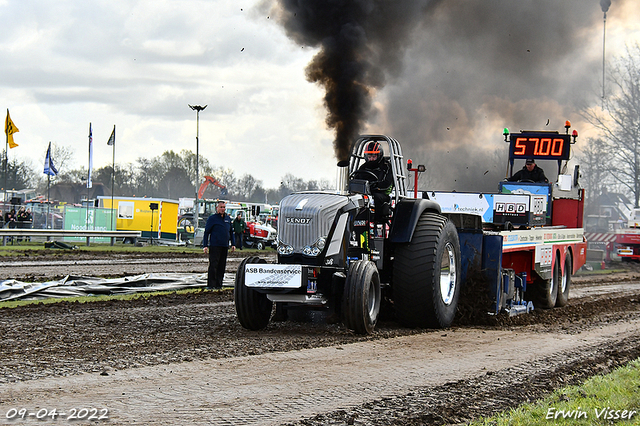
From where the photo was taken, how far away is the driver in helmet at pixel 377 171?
9.46 m

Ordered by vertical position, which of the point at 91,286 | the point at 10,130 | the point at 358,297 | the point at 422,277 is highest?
the point at 10,130

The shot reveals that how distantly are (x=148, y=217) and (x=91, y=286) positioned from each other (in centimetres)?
2502

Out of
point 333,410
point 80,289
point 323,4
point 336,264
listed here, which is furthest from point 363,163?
point 80,289

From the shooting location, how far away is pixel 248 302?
8703 millimetres

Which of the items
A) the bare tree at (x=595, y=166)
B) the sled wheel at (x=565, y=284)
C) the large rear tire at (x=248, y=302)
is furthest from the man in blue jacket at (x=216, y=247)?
the bare tree at (x=595, y=166)

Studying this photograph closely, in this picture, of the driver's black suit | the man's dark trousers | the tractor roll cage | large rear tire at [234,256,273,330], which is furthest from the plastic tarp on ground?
the driver's black suit

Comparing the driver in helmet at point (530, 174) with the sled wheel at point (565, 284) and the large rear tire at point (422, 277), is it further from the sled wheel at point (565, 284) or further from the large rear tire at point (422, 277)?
the large rear tire at point (422, 277)

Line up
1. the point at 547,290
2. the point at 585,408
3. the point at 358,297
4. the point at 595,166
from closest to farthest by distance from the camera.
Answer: the point at 585,408 → the point at 358,297 → the point at 547,290 → the point at 595,166

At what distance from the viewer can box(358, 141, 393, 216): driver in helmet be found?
9461mm

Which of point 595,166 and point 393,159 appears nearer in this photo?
point 393,159

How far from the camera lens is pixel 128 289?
44.1ft

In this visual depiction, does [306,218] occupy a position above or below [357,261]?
above

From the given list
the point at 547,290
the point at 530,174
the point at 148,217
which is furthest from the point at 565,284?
the point at 148,217

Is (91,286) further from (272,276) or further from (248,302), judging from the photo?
(272,276)
